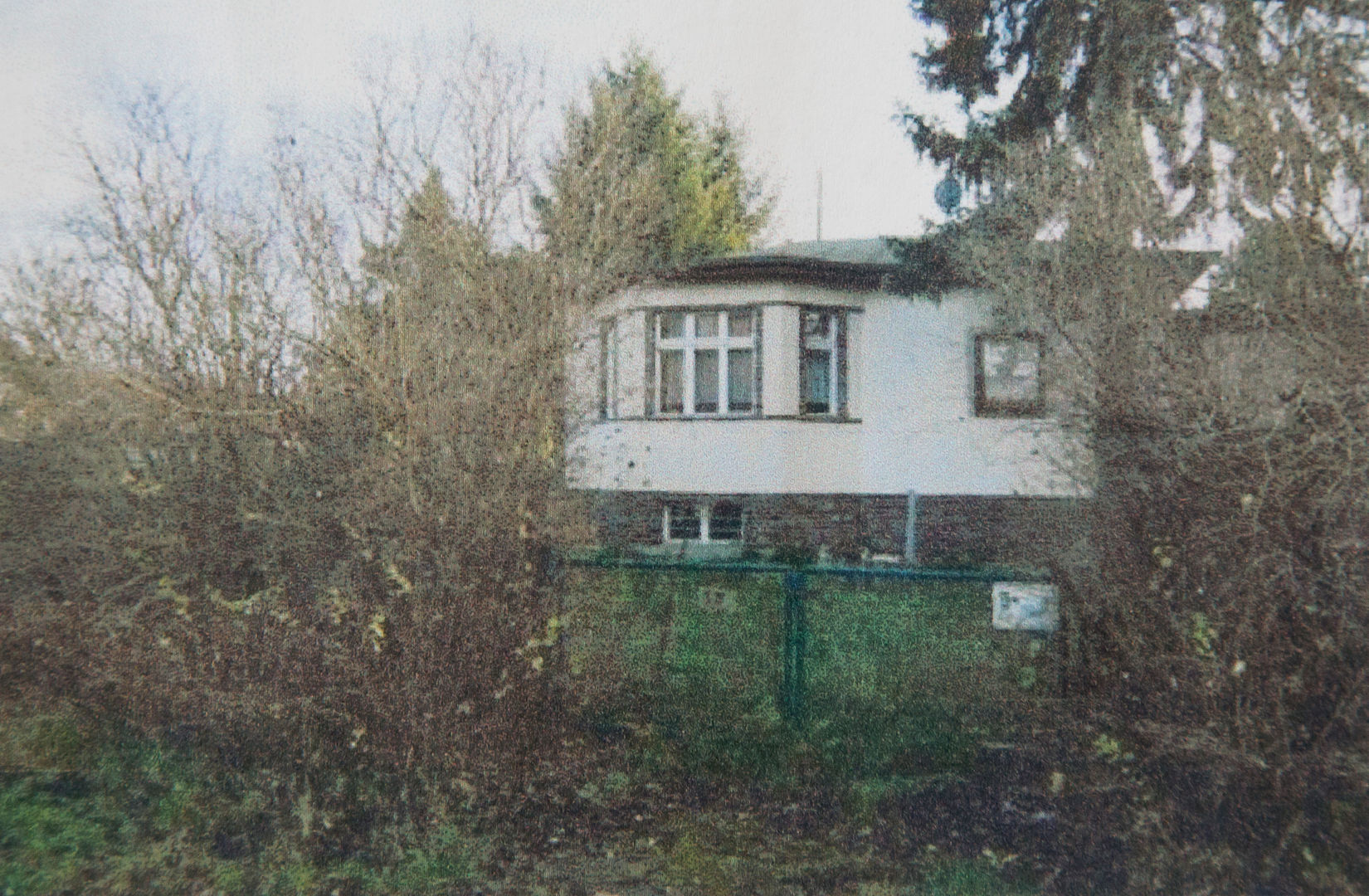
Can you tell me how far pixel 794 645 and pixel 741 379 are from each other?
8977mm

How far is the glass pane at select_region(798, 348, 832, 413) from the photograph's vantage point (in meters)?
15.1

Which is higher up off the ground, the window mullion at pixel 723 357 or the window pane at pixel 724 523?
the window mullion at pixel 723 357

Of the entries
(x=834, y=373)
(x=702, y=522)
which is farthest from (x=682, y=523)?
(x=834, y=373)

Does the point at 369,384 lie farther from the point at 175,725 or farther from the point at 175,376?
the point at 175,725

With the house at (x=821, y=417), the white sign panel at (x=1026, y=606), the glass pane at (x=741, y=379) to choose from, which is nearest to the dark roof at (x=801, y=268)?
the house at (x=821, y=417)

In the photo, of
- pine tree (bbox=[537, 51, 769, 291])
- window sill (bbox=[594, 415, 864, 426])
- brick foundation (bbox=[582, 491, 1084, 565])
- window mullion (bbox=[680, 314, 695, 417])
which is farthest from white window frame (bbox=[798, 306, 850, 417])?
pine tree (bbox=[537, 51, 769, 291])

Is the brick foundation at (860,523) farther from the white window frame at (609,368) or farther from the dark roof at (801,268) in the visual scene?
the white window frame at (609,368)

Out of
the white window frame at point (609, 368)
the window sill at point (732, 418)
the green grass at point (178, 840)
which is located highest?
the window sill at point (732, 418)

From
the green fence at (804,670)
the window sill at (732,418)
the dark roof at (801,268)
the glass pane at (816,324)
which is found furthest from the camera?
the glass pane at (816,324)

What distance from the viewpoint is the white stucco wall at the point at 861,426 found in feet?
48.8

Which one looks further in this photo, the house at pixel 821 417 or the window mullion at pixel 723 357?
the window mullion at pixel 723 357

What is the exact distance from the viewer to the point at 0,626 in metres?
6.21

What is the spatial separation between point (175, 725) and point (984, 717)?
4255 millimetres

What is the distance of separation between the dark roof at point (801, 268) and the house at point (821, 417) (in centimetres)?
2
